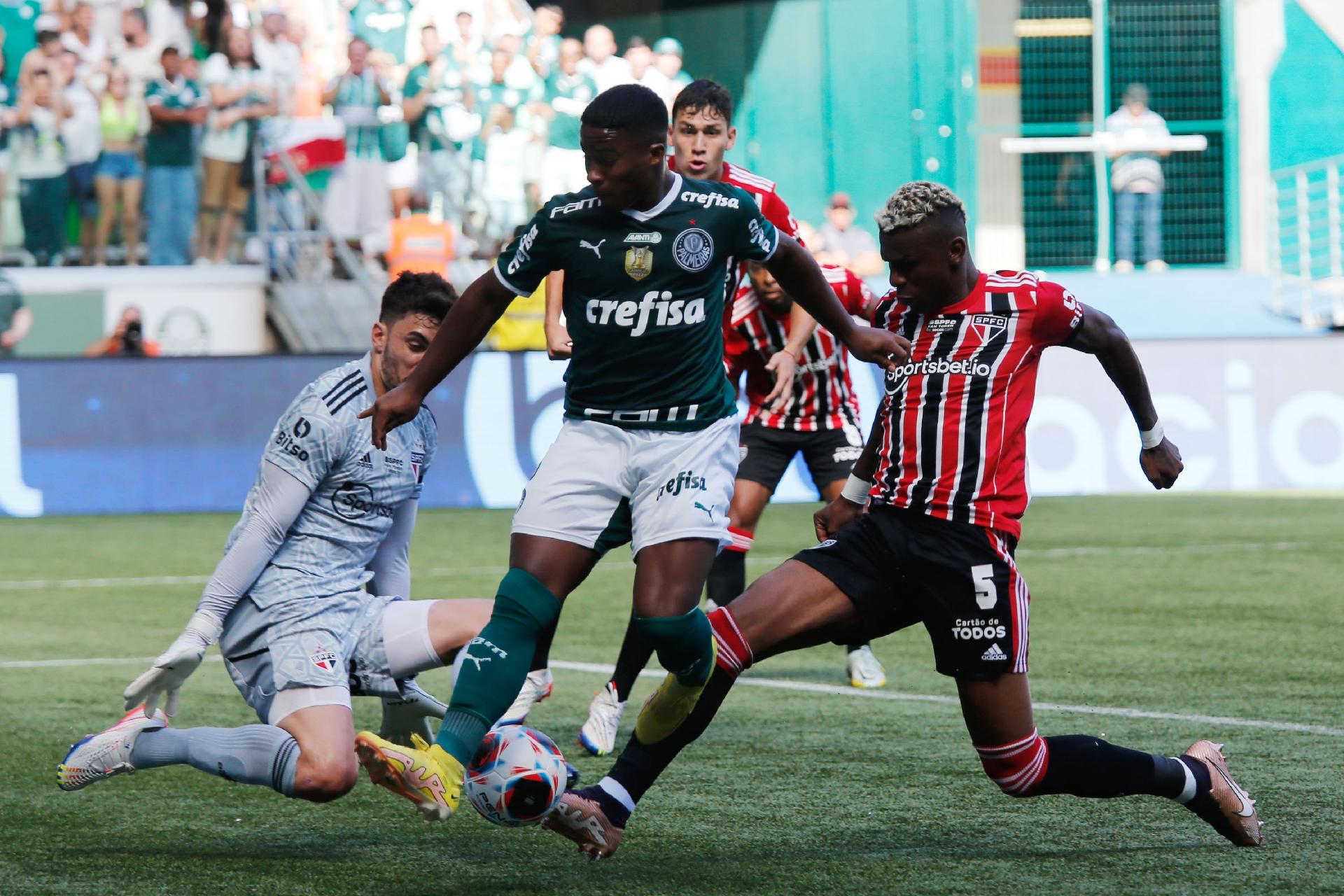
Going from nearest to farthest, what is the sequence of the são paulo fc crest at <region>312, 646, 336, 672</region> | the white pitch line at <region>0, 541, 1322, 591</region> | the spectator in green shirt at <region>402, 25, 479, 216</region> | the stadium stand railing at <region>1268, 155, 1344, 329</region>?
the são paulo fc crest at <region>312, 646, 336, 672</region> → the white pitch line at <region>0, 541, 1322, 591</region> → the spectator in green shirt at <region>402, 25, 479, 216</region> → the stadium stand railing at <region>1268, 155, 1344, 329</region>

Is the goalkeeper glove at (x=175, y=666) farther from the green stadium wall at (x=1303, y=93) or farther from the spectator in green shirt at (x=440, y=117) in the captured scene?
the green stadium wall at (x=1303, y=93)

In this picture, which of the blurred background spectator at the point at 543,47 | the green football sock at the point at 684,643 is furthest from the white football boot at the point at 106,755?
the blurred background spectator at the point at 543,47

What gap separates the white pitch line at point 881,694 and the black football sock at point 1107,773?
189cm

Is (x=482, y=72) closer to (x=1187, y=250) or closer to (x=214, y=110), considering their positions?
(x=214, y=110)

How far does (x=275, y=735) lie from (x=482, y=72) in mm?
15551

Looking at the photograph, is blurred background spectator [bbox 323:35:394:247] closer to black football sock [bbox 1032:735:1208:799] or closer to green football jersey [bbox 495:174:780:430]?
green football jersey [bbox 495:174:780:430]

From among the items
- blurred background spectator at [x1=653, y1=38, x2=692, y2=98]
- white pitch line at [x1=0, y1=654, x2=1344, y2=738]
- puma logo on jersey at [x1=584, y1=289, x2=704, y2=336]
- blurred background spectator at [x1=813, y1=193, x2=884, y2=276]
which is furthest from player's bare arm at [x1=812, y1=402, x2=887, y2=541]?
blurred background spectator at [x1=813, y1=193, x2=884, y2=276]

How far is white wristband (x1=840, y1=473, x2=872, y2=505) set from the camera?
16.9 feet

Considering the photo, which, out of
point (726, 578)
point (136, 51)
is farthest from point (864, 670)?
point (136, 51)

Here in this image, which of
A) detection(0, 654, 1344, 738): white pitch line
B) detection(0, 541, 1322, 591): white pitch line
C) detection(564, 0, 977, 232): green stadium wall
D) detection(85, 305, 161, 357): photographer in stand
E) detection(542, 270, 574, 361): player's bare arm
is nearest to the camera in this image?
detection(542, 270, 574, 361): player's bare arm

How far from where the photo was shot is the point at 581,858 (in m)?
4.87

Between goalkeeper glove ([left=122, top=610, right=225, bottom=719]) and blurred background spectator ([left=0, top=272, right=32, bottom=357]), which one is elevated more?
blurred background spectator ([left=0, top=272, right=32, bottom=357])

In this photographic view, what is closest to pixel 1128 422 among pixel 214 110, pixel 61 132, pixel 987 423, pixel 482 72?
pixel 482 72

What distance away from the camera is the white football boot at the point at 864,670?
25.7 feet
